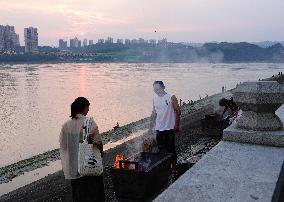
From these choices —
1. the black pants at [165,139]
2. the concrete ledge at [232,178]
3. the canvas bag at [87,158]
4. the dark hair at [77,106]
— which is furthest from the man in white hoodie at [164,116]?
the concrete ledge at [232,178]

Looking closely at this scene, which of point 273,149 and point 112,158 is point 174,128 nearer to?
point 273,149

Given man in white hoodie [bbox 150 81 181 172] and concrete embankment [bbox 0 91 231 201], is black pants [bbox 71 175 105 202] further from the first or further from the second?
concrete embankment [bbox 0 91 231 201]

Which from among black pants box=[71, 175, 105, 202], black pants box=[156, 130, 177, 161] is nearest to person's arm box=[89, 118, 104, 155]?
black pants box=[71, 175, 105, 202]

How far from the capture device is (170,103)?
6594 millimetres

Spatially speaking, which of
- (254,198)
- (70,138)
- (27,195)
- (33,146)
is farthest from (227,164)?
(33,146)

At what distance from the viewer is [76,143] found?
4.41 meters

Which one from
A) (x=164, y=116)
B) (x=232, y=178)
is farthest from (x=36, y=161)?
(x=232, y=178)

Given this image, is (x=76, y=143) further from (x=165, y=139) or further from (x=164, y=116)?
(x=165, y=139)

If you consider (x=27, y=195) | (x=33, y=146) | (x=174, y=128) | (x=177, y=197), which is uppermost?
(x=177, y=197)

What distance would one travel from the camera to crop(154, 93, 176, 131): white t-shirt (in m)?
6.60

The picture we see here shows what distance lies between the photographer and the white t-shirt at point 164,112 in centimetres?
660

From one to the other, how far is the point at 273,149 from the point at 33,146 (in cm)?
2627

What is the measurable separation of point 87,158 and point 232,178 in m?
2.08

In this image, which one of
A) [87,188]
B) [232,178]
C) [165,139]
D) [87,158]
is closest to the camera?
[232,178]
